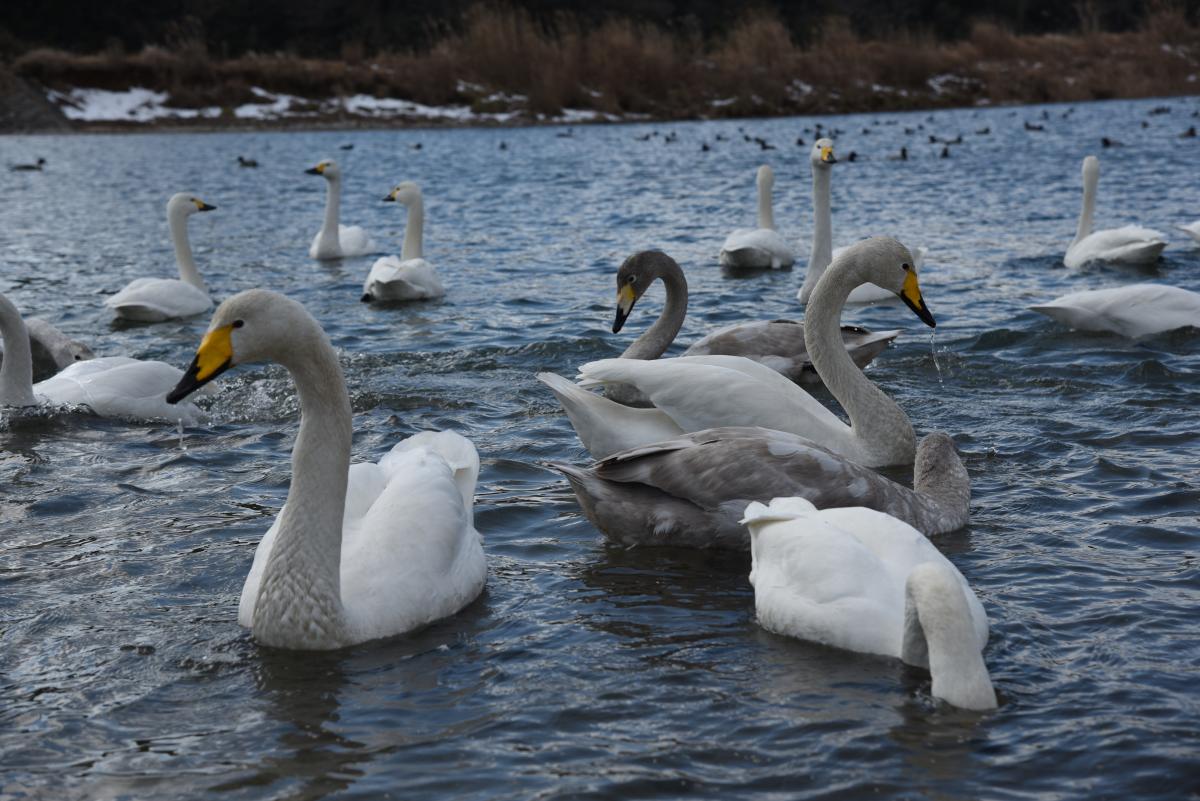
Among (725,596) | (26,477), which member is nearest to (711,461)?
(725,596)

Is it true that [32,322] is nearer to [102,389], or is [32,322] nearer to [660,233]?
[102,389]

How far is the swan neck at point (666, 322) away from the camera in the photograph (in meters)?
8.18

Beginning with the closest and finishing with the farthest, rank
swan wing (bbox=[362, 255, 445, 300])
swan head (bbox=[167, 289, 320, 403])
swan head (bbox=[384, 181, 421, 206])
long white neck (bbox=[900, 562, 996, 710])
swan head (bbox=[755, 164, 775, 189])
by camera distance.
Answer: long white neck (bbox=[900, 562, 996, 710])
swan head (bbox=[167, 289, 320, 403])
swan wing (bbox=[362, 255, 445, 300])
swan head (bbox=[384, 181, 421, 206])
swan head (bbox=[755, 164, 775, 189])

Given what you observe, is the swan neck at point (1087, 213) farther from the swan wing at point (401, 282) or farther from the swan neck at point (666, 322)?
the swan neck at point (666, 322)

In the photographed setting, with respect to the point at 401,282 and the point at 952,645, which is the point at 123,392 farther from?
the point at 952,645

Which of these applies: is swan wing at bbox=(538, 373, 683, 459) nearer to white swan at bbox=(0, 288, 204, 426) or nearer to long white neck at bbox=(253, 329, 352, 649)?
long white neck at bbox=(253, 329, 352, 649)

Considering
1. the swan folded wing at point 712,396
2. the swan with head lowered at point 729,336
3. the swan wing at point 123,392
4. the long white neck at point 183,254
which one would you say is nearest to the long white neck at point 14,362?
the swan wing at point 123,392

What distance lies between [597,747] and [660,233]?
13273 millimetres

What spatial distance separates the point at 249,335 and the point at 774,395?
→ 276cm

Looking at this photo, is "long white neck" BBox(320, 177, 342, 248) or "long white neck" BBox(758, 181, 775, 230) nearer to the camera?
"long white neck" BBox(758, 181, 775, 230)

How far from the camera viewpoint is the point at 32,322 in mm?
9281

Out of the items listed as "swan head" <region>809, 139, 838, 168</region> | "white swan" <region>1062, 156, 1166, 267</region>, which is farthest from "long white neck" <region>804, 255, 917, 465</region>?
"white swan" <region>1062, 156, 1166, 267</region>

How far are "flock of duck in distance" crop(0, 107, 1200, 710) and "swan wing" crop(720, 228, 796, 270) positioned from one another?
4802 mm

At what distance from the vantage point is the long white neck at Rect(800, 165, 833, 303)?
11.0 meters
